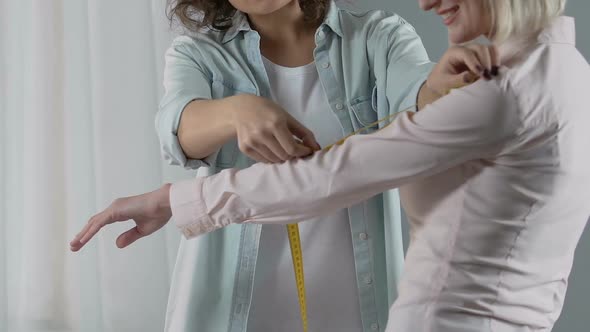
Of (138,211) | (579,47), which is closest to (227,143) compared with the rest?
(138,211)

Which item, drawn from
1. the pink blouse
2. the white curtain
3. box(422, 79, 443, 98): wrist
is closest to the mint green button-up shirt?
box(422, 79, 443, 98): wrist

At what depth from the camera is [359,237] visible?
174 centimetres

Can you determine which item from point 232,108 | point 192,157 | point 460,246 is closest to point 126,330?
point 192,157

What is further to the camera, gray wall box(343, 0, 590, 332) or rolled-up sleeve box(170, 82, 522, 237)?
gray wall box(343, 0, 590, 332)

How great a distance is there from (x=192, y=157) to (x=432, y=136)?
0.55 m

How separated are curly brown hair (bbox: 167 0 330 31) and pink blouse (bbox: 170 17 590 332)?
655 millimetres

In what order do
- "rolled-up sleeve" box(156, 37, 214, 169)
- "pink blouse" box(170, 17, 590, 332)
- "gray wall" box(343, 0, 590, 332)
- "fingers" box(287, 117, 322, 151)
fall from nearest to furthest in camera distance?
"pink blouse" box(170, 17, 590, 332), "fingers" box(287, 117, 322, 151), "rolled-up sleeve" box(156, 37, 214, 169), "gray wall" box(343, 0, 590, 332)

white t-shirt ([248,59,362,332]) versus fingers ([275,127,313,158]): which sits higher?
fingers ([275,127,313,158])

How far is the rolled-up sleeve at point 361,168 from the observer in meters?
1.17

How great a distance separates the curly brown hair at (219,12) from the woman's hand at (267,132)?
0.50 m

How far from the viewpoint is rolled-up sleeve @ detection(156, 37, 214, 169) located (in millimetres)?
1576

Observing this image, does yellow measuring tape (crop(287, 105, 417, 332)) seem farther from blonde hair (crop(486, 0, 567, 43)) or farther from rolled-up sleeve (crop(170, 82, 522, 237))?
blonde hair (crop(486, 0, 567, 43))

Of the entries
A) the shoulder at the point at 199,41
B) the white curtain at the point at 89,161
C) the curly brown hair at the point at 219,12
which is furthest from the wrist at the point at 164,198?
the white curtain at the point at 89,161

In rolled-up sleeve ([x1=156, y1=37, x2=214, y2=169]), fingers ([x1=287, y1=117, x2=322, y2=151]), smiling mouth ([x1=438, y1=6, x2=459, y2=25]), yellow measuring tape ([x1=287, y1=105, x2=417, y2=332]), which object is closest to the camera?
smiling mouth ([x1=438, y1=6, x2=459, y2=25])
